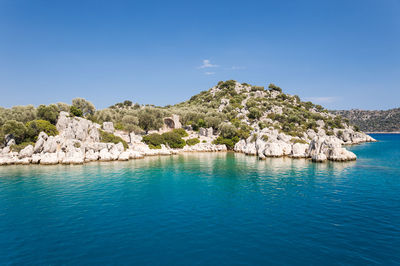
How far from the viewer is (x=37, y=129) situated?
62.1 m

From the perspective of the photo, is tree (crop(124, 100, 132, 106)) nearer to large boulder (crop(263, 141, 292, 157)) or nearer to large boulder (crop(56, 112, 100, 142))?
large boulder (crop(56, 112, 100, 142))

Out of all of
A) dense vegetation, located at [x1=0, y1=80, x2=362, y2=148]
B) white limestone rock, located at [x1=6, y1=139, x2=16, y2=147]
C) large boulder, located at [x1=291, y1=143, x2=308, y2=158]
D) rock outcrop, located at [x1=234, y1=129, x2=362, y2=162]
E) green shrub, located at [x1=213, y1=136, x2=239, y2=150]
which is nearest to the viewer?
rock outcrop, located at [x1=234, y1=129, x2=362, y2=162]

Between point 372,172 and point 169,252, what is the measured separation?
44.2 metres

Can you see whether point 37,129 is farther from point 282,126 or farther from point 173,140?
point 282,126

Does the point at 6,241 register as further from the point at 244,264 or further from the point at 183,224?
the point at 244,264

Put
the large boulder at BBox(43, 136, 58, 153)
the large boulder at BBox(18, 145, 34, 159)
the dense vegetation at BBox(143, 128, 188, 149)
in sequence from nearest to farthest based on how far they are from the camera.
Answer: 1. the large boulder at BBox(18, 145, 34, 159)
2. the large boulder at BBox(43, 136, 58, 153)
3. the dense vegetation at BBox(143, 128, 188, 149)

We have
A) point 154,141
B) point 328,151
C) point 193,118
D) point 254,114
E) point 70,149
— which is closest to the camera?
point 70,149

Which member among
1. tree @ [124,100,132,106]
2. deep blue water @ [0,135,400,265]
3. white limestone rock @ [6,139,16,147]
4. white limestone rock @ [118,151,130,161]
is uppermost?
tree @ [124,100,132,106]

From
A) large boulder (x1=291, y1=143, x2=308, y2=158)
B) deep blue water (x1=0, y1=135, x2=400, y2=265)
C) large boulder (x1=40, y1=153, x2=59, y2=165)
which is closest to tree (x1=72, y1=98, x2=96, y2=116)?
large boulder (x1=40, y1=153, x2=59, y2=165)

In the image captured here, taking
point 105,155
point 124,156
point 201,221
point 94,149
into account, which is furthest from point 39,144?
point 201,221

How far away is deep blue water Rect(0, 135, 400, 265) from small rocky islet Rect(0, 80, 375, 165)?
23377mm

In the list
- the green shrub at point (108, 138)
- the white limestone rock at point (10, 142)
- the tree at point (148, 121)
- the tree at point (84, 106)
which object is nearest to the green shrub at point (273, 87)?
the tree at point (148, 121)

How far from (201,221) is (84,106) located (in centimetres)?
9180

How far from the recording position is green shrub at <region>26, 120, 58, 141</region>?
60.7 metres
